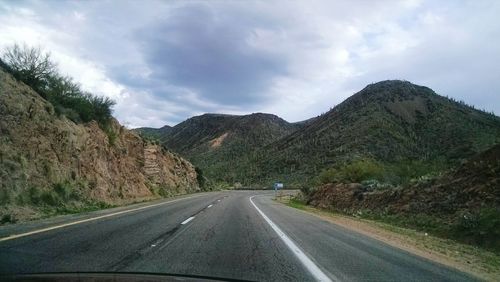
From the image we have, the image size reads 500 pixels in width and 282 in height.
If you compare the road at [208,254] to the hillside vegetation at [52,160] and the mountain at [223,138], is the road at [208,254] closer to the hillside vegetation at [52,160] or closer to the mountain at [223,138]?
the hillside vegetation at [52,160]

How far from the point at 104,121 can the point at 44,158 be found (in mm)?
11944

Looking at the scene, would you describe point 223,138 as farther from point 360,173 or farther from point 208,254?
point 208,254

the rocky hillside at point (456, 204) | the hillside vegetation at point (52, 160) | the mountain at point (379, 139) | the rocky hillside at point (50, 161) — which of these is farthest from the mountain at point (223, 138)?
the rocky hillside at point (456, 204)

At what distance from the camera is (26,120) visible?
826 inches

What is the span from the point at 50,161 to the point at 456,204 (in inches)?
678

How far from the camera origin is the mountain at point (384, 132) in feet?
209

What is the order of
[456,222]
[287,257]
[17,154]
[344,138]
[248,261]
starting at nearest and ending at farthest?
[248,261] → [287,257] → [456,222] → [17,154] → [344,138]

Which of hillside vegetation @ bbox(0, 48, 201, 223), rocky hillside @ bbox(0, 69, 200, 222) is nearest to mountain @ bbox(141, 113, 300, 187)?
hillside vegetation @ bbox(0, 48, 201, 223)

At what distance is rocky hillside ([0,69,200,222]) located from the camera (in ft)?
58.6

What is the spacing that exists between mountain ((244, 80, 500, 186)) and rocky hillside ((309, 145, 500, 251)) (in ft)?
101

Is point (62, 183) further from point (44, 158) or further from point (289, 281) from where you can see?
point (289, 281)

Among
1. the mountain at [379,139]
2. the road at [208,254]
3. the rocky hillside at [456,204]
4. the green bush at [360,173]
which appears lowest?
the road at [208,254]

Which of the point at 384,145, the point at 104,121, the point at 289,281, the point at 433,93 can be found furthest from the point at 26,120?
the point at 433,93

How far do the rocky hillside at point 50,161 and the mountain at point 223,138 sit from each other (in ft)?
270
